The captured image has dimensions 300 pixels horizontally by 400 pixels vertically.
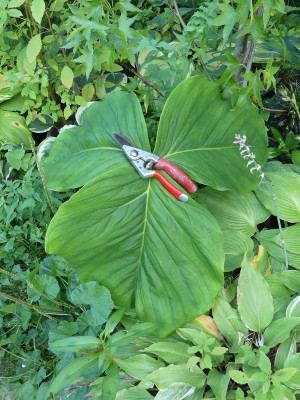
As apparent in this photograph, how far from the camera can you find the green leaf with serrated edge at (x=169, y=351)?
3.46 feet

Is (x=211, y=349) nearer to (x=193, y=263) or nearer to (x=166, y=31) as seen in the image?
(x=193, y=263)

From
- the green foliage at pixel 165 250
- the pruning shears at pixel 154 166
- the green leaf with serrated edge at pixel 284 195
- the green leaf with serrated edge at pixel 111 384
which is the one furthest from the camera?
the green leaf with serrated edge at pixel 284 195

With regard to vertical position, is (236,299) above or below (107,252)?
below

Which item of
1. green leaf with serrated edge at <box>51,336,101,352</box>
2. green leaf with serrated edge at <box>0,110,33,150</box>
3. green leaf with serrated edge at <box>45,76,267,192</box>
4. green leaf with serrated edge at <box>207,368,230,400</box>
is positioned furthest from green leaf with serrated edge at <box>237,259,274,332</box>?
green leaf with serrated edge at <box>0,110,33,150</box>

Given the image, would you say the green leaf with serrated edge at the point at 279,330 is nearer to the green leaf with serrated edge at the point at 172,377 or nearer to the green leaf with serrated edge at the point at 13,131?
the green leaf with serrated edge at the point at 172,377

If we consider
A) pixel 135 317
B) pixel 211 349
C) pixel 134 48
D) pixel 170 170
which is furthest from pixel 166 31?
pixel 211 349

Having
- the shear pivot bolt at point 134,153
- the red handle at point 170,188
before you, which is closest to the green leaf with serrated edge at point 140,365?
the red handle at point 170,188

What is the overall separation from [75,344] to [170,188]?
440 millimetres

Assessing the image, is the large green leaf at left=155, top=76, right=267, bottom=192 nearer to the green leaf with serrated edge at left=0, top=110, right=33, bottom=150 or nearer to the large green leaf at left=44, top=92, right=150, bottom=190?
the large green leaf at left=44, top=92, right=150, bottom=190

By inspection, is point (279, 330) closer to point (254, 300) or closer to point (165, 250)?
point (254, 300)

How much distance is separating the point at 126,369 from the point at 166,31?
4.20 feet

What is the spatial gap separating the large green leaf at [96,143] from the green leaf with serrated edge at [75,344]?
16.0 inches

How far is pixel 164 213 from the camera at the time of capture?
44.0 inches

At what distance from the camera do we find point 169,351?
105 cm
